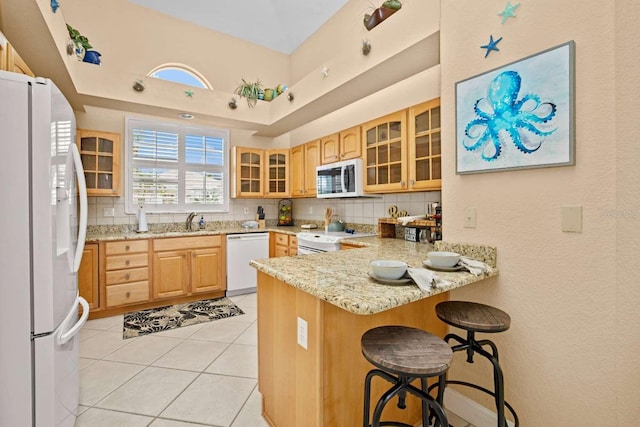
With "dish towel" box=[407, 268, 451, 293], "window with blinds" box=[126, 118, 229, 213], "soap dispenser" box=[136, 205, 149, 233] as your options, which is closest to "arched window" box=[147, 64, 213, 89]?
"window with blinds" box=[126, 118, 229, 213]

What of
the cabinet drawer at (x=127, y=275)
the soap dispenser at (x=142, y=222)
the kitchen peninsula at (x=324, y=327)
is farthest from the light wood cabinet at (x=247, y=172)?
the kitchen peninsula at (x=324, y=327)

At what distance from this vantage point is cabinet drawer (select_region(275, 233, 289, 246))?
3994 millimetres

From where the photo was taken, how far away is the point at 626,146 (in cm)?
116

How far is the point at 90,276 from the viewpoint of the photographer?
3.14 metres

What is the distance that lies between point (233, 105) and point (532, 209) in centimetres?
360

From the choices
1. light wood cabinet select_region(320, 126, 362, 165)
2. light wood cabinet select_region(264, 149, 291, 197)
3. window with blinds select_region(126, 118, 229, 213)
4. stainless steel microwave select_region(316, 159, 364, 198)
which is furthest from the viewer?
light wood cabinet select_region(264, 149, 291, 197)

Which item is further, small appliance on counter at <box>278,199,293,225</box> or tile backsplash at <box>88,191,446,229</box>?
small appliance on counter at <box>278,199,293,225</box>

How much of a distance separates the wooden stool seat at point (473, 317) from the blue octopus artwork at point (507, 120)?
0.78 meters

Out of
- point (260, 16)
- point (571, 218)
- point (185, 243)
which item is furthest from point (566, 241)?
point (260, 16)

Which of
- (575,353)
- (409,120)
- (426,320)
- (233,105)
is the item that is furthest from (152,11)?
(575,353)

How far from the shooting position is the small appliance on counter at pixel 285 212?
495cm

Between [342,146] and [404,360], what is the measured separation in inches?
113

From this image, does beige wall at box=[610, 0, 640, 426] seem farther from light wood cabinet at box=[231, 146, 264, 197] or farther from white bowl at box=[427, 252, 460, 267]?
light wood cabinet at box=[231, 146, 264, 197]

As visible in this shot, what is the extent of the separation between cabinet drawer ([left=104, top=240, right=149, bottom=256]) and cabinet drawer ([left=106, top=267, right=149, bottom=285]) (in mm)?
212
